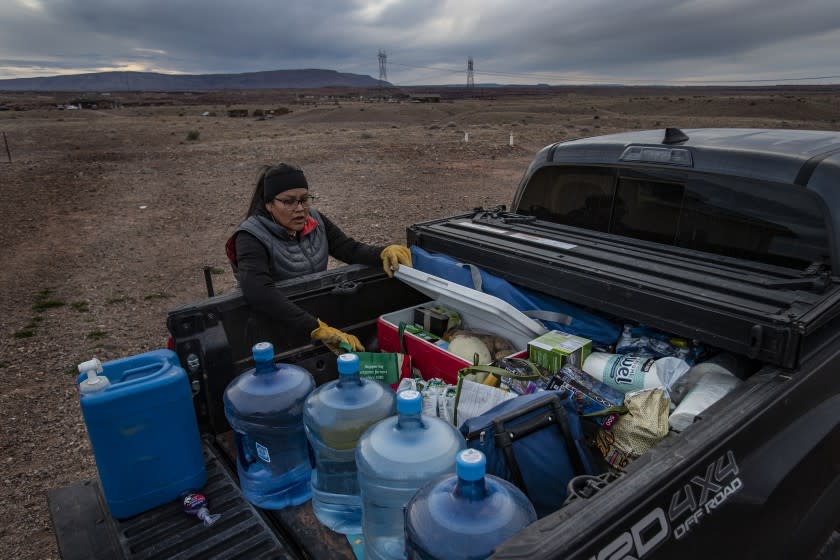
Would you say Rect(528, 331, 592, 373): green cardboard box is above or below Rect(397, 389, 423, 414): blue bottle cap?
below

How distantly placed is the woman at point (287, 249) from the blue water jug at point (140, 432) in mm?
700

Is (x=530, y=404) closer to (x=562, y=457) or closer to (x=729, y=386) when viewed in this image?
(x=562, y=457)

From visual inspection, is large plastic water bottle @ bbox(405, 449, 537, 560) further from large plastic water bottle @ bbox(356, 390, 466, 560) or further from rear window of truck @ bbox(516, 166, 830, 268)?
rear window of truck @ bbox(516, 166, 830, 268)

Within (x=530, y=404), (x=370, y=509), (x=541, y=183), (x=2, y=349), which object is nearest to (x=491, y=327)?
(x=530, y=404)

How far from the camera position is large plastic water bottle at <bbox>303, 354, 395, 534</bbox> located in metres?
2.12

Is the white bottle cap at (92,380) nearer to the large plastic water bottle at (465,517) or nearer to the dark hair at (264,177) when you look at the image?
the large plastic water bottle at (465,517)

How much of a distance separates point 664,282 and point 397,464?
1382mm

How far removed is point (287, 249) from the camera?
11.3 ft

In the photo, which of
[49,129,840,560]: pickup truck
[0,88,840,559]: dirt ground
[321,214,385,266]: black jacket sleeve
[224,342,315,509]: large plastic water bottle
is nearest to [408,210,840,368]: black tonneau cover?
[49,129,840,560]: pickup truck

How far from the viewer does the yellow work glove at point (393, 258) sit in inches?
132

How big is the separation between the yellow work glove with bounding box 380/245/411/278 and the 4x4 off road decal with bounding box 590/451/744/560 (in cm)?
202

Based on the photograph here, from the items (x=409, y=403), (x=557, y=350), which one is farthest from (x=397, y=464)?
(x=557, y=350)

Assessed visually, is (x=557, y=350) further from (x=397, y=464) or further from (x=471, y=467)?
(x=471, y=467)

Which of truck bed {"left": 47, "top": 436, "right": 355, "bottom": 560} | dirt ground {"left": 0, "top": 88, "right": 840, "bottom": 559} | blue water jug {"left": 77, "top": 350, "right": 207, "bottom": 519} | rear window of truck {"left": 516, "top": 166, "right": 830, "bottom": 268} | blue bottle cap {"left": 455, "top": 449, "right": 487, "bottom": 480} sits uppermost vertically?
rear window of truck {"left": 516, "top": 166, "right": 830, "bottom": 268}
